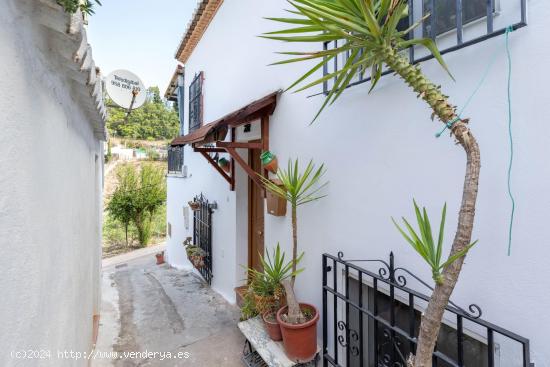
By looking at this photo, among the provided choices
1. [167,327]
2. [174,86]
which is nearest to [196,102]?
[174,86]

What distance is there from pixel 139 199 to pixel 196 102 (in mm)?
9409

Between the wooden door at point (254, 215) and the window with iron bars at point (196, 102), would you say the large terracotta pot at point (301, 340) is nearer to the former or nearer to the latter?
the wooden door at point (254, 215)

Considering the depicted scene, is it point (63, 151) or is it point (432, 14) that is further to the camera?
point (63, 151)

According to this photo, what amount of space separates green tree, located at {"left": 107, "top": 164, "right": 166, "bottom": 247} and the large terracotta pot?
558 inches

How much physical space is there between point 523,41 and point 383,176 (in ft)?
3.80

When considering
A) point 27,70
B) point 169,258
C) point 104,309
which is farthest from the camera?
point 169,258

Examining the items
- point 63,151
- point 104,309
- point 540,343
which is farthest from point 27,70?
point 104,309

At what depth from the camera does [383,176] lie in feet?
7.52

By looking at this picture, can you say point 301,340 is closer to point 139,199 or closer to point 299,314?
point 299,314

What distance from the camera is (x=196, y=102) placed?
774 cm

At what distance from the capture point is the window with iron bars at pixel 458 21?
156 centimetres

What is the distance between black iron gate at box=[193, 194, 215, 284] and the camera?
6.54 metres

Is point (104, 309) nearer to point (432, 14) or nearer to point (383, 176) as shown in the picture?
point (383, 176)

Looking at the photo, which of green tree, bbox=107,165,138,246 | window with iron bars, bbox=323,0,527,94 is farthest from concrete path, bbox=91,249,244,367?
green tree, bbox=107,165,138,246
